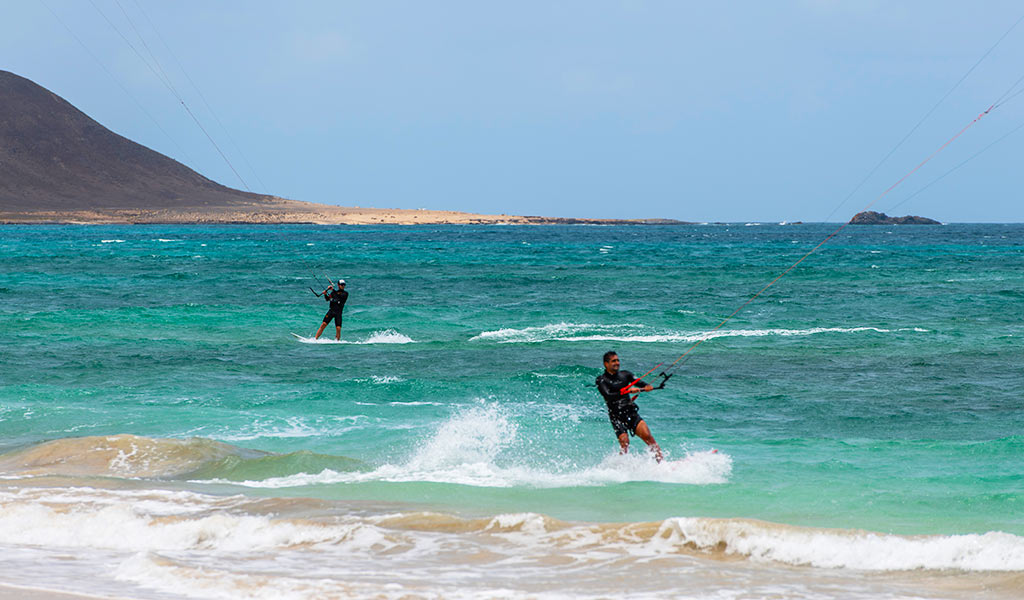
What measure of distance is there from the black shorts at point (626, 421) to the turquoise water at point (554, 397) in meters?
0.33

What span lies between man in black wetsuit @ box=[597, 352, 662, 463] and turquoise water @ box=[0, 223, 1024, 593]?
0.27 m

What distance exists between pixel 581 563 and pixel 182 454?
5.49 meters

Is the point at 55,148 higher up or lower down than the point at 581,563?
higher up

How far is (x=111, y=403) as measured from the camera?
14672 mm

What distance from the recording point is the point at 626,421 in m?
10.8

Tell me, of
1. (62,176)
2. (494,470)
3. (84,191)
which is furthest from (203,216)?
(494,470)

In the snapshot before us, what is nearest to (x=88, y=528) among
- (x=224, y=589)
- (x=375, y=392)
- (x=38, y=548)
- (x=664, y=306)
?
(x=38, y=548)

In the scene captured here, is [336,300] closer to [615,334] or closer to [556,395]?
[615,334]

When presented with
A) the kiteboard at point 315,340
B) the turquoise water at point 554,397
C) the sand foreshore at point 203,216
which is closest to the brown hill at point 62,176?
the sand foreshore at point 203,216

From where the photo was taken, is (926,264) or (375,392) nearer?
(375,392)

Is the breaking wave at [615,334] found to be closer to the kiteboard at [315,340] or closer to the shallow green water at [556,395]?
the shallow green water at [556,395]

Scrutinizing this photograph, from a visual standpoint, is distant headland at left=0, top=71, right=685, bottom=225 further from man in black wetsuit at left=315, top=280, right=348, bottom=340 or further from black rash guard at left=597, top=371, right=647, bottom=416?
black rash guard at left=597, top=371, right=647, bottom=416

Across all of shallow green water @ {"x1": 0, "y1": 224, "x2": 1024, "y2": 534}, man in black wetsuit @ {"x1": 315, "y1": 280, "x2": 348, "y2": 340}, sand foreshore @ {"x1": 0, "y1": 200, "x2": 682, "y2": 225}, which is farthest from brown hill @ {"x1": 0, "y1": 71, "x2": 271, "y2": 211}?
man in black wetsuit @ {"x1": 315, "y1": 280, "x2": 348, "y2": 340}

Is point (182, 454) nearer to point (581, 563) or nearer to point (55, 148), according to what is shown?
point (581, 563)
